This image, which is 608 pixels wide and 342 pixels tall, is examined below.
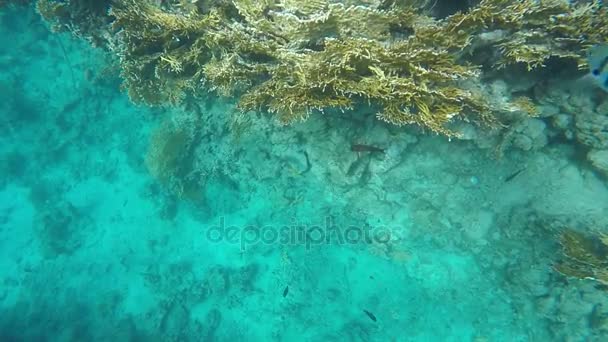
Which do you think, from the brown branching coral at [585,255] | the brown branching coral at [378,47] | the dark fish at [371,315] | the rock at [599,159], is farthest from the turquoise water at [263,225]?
the brown branching coral at [378,47]

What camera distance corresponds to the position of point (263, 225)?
6.52 m

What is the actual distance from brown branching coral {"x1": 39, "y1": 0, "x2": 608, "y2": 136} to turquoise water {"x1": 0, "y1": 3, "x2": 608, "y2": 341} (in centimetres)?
115

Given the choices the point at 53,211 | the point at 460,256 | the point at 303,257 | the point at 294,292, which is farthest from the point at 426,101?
the point at 53,211

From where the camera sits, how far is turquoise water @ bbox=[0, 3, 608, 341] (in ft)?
16.4

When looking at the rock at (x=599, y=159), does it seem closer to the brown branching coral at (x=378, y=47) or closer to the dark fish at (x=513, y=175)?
the dark fish at (x=513, y=175)

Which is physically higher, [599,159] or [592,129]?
[592,129]

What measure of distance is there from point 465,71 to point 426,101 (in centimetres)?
48

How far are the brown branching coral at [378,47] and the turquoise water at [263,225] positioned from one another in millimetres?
1148

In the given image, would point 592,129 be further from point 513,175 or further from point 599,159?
point 513,175

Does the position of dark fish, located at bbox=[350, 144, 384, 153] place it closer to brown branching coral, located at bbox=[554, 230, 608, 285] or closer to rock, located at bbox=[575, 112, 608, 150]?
rock, located at bbox=[575, 112, 608, 150]

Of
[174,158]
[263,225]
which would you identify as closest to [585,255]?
[263,225]

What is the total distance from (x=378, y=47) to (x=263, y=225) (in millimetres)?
4009

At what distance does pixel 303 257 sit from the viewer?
6.22 metres

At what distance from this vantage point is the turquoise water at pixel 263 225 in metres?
5.00
